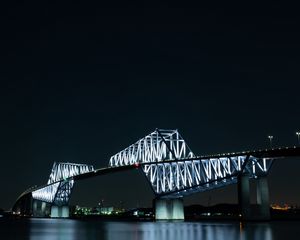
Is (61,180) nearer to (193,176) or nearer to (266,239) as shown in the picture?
(193,176)

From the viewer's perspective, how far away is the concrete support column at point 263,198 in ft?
274

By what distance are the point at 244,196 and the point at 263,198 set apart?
13.7 feet

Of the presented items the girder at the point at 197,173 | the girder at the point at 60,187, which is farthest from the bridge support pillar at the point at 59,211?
the girder at the point at 197,173

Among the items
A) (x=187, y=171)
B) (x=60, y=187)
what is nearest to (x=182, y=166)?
(x=187, y=171)

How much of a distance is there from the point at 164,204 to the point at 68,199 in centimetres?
6689

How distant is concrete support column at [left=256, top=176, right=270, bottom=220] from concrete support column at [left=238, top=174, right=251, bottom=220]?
239 cm

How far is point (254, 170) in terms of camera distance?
3410 inches

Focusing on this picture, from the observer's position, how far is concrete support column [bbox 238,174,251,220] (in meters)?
81.8

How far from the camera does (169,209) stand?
369 ft

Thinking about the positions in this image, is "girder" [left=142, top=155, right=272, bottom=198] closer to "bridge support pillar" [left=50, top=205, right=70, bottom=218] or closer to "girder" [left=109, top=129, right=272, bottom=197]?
"girder" [left=109, top=129, right=272, bottom=197]

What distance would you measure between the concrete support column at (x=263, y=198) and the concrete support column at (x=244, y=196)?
2.39 metres

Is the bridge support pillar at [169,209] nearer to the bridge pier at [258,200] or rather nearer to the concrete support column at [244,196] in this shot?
the bridge pier at [258,200]

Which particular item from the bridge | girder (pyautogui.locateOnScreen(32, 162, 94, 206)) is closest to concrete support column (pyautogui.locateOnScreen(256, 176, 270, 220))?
the bridge

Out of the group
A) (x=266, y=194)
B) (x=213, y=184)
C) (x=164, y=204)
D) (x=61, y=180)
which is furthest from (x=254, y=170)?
(x=61, y=180)
